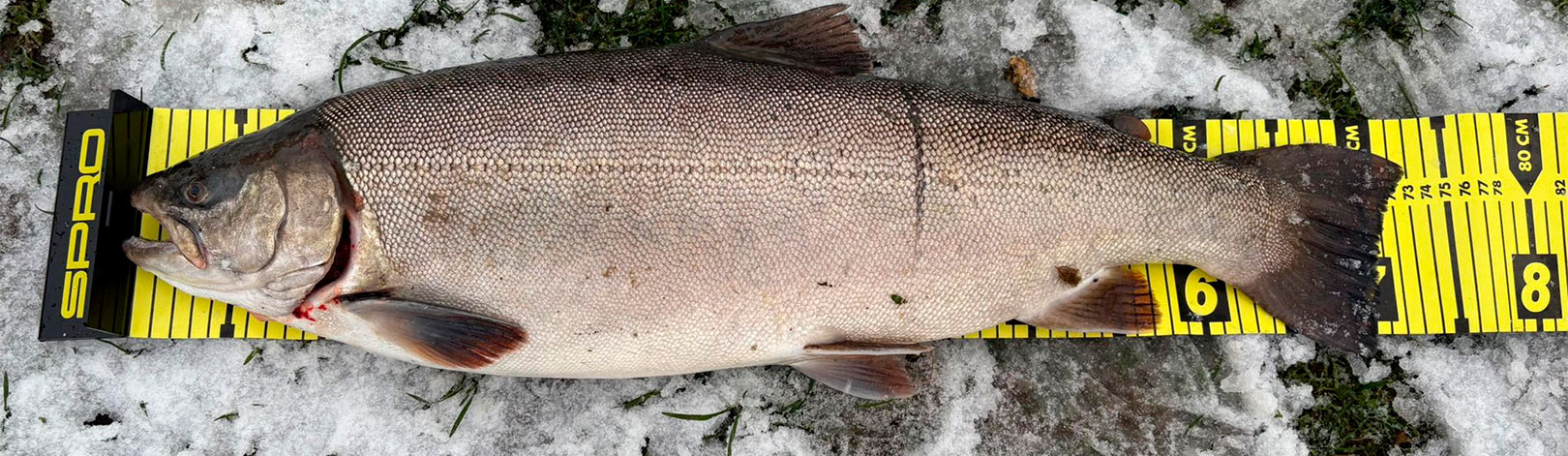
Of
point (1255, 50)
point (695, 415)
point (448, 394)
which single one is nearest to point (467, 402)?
point (448, 394)

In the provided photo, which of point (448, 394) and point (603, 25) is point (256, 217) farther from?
point (603, 25)

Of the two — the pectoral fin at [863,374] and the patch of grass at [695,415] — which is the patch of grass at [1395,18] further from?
the patch of grass at [695,415]

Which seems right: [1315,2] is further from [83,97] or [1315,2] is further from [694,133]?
[83,97]

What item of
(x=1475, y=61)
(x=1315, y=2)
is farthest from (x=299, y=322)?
(x=1475, y=61)

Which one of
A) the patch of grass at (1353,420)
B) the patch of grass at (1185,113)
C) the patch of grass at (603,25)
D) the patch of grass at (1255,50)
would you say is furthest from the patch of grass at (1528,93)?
the patch of grass at (603,25)

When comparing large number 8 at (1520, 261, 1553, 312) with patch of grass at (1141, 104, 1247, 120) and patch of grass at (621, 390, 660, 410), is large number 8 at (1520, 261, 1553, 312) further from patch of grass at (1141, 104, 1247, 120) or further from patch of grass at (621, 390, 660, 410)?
patch of grass at (621, 390, 660, 410)
